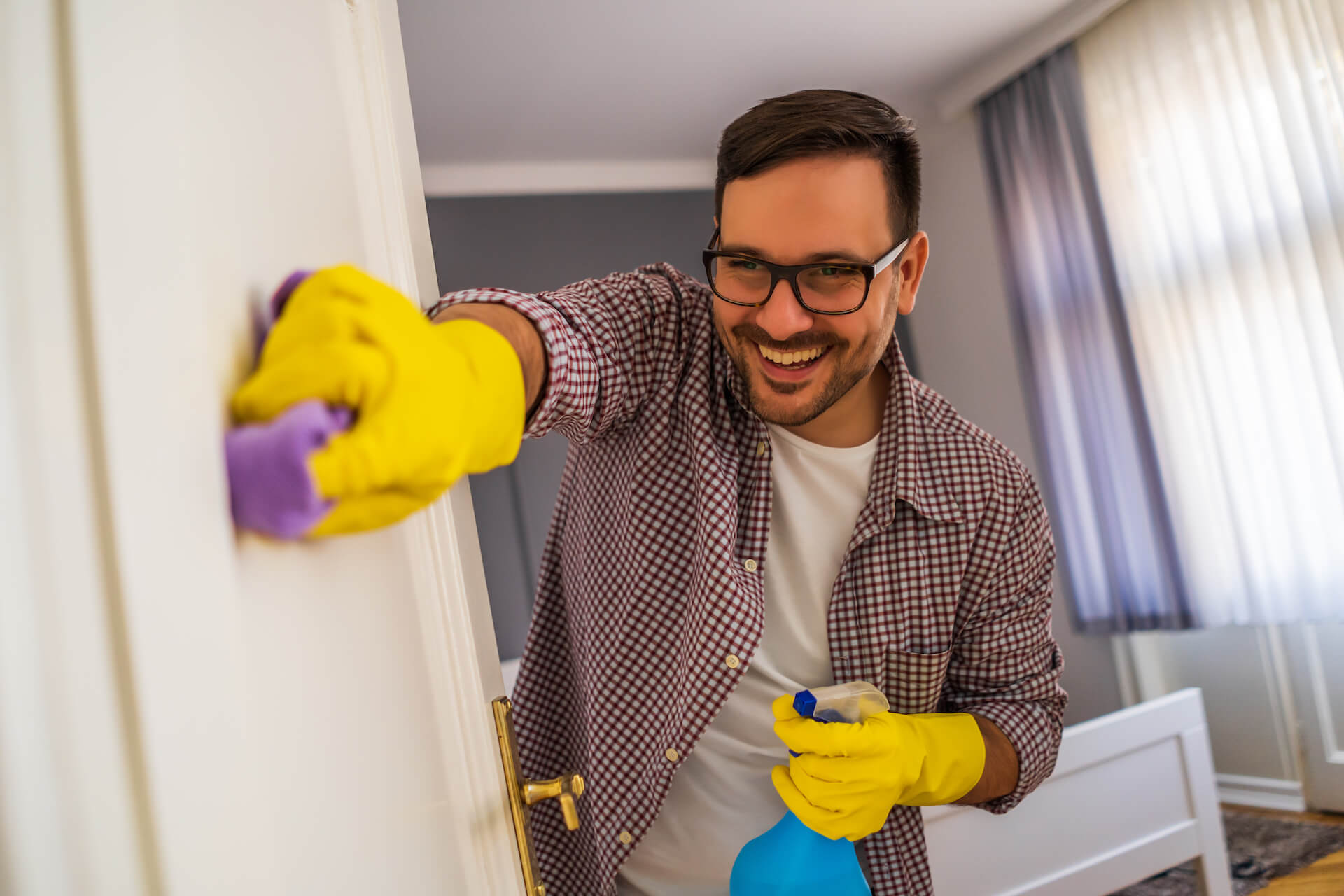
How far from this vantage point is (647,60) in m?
2.84

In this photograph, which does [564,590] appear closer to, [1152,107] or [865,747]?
[865,747]

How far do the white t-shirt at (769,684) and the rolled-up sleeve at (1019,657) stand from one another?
20 cm

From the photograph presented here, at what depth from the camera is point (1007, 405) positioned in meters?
3.53

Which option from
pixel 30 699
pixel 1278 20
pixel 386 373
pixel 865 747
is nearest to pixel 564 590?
pixel 865 747

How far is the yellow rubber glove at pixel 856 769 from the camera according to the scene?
868 mm

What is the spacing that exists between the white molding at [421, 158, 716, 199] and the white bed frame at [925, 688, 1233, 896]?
2.70 m

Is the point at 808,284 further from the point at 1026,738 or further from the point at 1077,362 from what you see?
the point at 1077,362

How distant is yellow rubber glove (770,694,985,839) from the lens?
2.85 ft

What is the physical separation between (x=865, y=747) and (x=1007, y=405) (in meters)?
2.95

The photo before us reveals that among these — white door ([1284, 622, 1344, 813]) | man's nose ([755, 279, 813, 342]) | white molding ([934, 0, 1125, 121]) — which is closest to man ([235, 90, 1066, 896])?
man's nose ([755, 279, 813, 342])

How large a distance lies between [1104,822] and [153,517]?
6.66ft

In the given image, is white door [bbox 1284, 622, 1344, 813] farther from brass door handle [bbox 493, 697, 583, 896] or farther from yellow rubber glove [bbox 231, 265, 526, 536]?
yellow rubber glove [bbox 231, 265, 526, 536]

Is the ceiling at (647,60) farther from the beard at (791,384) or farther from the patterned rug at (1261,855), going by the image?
the patterned rug at (1261,855)

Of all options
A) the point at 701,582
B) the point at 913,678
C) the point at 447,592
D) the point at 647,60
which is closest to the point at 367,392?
the point at 447,592
